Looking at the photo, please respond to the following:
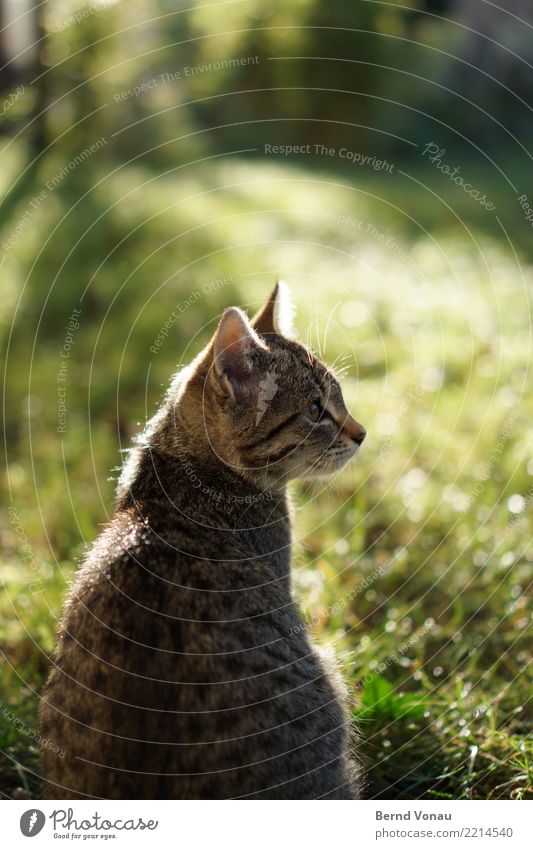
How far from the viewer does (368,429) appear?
5961 millimetres

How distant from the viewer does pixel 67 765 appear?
2.62m

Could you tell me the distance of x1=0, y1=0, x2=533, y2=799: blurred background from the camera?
3.94m

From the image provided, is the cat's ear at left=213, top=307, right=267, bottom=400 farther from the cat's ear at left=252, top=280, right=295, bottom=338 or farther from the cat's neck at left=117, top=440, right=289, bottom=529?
the cat's ear at left=252, top=280, right=295, bottom=338

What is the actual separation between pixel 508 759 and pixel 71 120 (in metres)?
10.3

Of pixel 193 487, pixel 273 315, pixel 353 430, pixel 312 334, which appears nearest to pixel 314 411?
pixel 353 430

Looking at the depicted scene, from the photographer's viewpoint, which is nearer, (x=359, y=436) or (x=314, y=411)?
(x=314, y=411)

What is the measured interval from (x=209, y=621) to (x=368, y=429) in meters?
3.56

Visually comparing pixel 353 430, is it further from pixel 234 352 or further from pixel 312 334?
pixel 312 334

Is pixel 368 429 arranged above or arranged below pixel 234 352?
above

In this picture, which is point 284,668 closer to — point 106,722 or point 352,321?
point 106,722

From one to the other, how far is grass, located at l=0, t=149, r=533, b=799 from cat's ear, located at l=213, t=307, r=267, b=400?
966 millimetres

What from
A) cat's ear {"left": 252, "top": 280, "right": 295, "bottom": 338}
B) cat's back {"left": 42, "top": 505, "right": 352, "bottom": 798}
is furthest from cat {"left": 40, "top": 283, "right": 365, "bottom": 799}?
cat's ear {"left": 252, "top": 280, "right": 295, "bottom": 338}

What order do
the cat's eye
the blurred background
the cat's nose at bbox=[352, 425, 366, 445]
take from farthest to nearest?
the blurred background
the cat's nose at bbox=[352, 425, 366, 445]
the cat's eye
